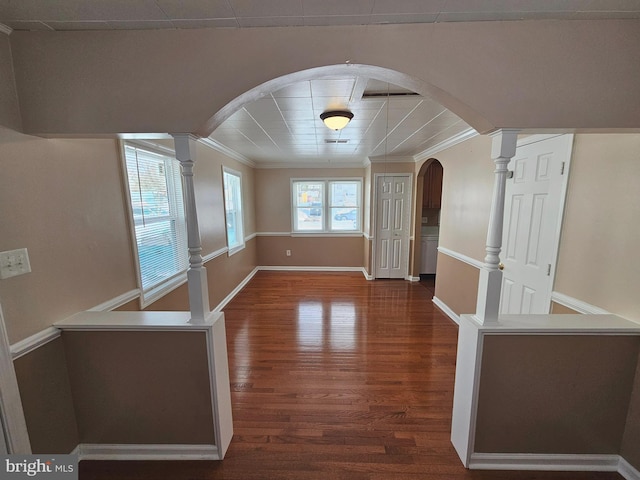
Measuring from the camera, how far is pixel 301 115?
2.42 meters

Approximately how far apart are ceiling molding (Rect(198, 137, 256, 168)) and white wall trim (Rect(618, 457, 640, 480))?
4013mm

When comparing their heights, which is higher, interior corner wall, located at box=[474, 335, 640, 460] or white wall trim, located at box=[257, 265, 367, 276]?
interior corner wall, located at box=[474, 335, 640, 460]

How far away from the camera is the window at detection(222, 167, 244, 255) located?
410 centimetres

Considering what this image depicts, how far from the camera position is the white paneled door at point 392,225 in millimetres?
4812

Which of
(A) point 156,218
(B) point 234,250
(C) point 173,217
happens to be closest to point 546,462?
(A) point 156,218

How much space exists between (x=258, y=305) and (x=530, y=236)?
3.39 metres

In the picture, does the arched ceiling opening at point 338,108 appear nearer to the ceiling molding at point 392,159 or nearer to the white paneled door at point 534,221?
the ceiling molding at point 392,159

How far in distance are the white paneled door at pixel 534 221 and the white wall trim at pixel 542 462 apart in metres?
0.89

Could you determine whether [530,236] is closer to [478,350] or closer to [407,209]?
[478,350]

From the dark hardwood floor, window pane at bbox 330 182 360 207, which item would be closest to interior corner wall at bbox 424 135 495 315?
the dark hardwood floor

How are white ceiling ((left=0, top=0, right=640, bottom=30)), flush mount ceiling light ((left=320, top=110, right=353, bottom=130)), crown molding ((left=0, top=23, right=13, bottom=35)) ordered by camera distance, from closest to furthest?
white ceiling ((left=0, top=0, right=640, bottom=30)) → crown molding ((left=0, top=23, right=13, bottom=35)) → flush mount ceiling light ((left=320, top=110, right=353, bottom=130))

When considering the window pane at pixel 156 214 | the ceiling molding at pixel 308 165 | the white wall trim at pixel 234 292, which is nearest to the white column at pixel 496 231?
the window pane at pixel 156 214

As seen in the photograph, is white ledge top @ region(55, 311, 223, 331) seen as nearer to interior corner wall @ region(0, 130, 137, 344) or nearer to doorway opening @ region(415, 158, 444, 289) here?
interior corner wall @ region(0, 130, 137, 344)

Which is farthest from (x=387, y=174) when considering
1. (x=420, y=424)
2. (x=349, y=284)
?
(x=420, y=424)
